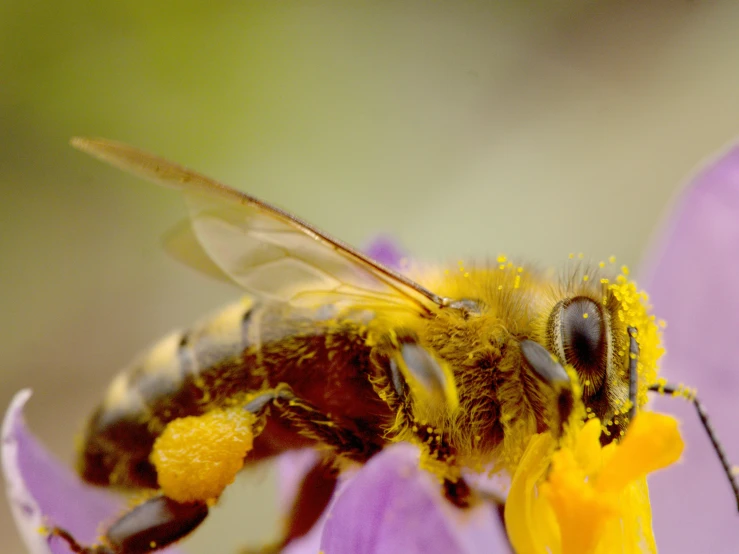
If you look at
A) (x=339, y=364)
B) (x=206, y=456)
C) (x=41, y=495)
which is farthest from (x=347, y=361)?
(x=41, y=495)

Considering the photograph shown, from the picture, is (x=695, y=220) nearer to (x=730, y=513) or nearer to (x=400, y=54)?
(x=730, y=513)

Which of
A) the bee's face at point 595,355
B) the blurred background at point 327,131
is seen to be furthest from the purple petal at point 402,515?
the blurred background at point 327,131

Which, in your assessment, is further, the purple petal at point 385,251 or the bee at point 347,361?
the purple petal at point 385,251

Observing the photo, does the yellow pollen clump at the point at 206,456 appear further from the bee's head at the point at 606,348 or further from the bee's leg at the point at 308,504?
the bee's head at the point at 606,348

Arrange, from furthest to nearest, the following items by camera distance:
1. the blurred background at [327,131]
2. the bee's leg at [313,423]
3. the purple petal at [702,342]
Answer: the blurred background at [327,131] < the purple petal at [702,342] < the bee's leg at [313,423]

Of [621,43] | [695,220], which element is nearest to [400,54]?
[621,43]

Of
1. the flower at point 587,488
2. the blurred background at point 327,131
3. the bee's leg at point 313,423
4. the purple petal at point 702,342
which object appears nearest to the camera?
the flower at point 587,488

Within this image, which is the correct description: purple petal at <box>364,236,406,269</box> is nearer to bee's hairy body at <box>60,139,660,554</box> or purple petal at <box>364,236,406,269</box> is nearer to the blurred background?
bee's hairy body at <box>60,139,660,554</box>
